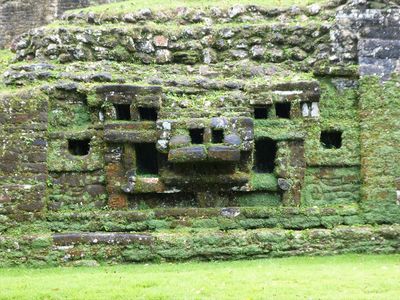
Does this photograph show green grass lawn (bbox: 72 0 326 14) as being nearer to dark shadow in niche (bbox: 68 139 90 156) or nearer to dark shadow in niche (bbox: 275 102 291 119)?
dark shadow in niche (bbox: 275 102 291 119)

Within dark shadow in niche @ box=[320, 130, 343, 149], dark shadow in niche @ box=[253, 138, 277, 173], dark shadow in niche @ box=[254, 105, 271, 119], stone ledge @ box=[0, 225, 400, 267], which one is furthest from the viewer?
dark shadow in niche @ box=[320, 130, 343, 149]

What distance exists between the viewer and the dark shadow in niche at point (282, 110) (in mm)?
13672

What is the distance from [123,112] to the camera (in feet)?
44.2

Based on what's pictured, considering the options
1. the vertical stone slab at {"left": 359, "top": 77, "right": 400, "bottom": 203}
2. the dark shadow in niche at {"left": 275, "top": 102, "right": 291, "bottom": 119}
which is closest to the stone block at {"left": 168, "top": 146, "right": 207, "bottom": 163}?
the dark shadow in niche at {"left": 275, "top": 102, "right": 291, "bottom": 119}

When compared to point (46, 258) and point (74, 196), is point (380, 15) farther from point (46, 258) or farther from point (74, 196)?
point (46, 258)

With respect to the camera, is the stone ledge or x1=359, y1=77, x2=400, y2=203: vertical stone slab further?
x1=359, y1=77, x2=400, y2=203: vertical stone slab

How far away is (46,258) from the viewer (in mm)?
12328

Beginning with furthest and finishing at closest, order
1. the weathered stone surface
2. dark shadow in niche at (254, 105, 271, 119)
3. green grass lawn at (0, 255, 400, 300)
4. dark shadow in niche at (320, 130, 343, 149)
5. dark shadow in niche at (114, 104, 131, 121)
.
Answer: dark shadow in niche at (320, 130, 343, 149), dark shadow in niche at (254, 105, 271, 119), dark shadow in niche at (114, 104, 131, 121), the weathered stone surface, green grass lawn at (0, 255, 400, 300)

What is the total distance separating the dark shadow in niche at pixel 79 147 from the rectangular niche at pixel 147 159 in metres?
1.12

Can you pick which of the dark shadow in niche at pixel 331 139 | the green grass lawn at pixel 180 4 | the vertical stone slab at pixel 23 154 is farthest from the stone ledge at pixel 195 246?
the green grass lawn at pixel 180 4

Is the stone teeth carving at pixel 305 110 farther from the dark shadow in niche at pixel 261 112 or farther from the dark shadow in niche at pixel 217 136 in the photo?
the dark shadow in niche at pixel 217 136

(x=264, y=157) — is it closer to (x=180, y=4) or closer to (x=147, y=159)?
(x=147, y=159)

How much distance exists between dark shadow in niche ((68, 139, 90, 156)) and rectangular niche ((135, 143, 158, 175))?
1.12 meters

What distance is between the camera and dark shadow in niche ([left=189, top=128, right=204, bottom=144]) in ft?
42.3
